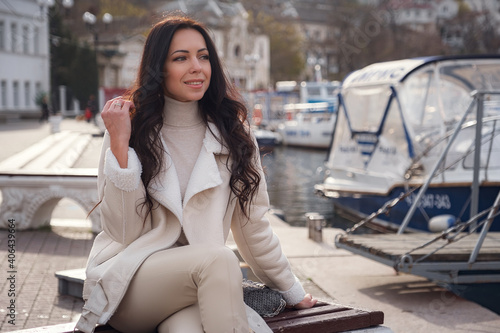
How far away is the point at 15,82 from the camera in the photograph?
49.3 meters

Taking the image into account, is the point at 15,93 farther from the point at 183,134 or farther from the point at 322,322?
the point at 322,322

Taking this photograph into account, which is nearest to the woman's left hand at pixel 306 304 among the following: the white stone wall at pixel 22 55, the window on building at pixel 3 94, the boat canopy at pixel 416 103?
the boat canopy at pixel 416 103

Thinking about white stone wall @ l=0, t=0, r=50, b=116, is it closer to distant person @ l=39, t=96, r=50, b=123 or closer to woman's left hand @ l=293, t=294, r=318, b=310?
distant person @ l=39, t=96, r=50, b=123

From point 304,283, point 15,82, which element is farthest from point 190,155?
point 15,82

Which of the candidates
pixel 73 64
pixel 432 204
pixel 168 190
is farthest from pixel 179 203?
pixel 73 64

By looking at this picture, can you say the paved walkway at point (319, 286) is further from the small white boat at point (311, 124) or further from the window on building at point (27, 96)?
the window on building at point (27, 96)

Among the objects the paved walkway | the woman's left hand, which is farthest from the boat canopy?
the woman's left hand

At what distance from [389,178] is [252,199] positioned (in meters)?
9.49

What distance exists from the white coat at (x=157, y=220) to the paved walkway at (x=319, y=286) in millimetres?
1766

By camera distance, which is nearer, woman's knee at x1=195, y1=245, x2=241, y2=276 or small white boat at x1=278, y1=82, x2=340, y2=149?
woman's knee at x1=195, y1=245, x2=241, y2=276

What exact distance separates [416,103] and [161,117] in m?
10.2

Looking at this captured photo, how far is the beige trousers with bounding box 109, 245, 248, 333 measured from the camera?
2.85m

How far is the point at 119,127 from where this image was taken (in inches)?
121

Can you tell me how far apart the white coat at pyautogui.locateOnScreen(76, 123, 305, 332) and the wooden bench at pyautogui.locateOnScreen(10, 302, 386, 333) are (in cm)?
21
